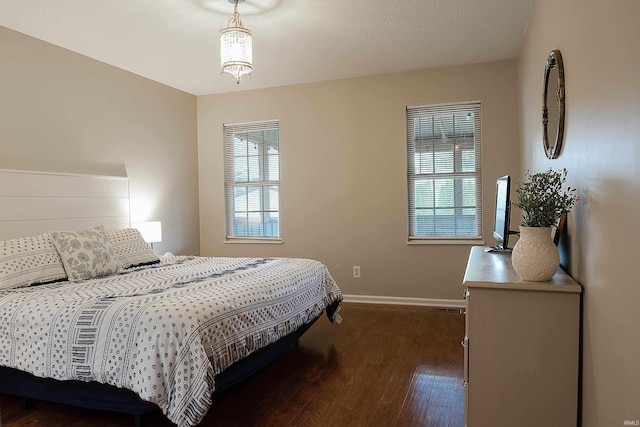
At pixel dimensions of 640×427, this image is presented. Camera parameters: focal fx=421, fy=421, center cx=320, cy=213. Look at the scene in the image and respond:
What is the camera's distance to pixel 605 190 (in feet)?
4.48

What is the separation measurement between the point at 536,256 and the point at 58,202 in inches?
136

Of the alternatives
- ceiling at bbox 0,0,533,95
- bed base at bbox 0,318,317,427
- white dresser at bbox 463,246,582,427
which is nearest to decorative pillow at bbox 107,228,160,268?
bed base at bbox 0,318,317,427

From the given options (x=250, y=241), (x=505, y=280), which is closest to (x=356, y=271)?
(x=250, y=241)

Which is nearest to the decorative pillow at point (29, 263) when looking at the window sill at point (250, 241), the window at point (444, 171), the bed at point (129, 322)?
the bed at point (129, 322)

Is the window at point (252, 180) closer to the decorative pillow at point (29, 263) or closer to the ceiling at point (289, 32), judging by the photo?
the ceiling at point (289, 32)

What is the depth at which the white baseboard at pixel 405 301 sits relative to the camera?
4266 mm

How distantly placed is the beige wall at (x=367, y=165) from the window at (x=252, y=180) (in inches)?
5.2

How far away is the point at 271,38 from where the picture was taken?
346cm

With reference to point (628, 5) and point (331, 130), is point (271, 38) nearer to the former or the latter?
point (331, 130)

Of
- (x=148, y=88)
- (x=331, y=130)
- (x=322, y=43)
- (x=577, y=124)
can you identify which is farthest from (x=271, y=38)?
(x=577, y=124)

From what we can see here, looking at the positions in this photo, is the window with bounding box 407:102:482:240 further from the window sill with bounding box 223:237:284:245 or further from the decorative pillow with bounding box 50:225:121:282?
the decorative pillow with bounding box 50:225:121:282

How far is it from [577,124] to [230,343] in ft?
5.98

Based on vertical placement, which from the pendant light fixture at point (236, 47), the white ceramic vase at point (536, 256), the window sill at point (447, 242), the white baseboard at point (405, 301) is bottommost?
the white baseboard at point (405, 301)

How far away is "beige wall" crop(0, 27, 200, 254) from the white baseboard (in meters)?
2.11
